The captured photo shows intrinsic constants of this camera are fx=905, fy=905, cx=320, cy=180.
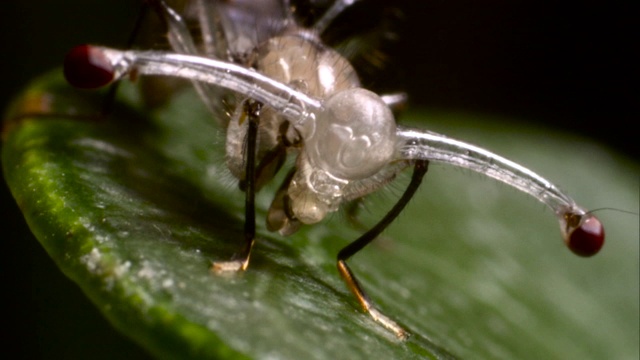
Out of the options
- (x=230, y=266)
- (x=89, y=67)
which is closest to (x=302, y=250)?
(x=230, y=266)

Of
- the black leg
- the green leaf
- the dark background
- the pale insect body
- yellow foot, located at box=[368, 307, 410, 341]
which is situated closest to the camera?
the green leaf

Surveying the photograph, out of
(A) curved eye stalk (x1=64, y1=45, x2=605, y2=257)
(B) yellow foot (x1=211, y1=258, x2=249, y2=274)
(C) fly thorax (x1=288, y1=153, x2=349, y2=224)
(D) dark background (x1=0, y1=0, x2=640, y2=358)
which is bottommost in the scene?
(B) yellow foot (x1=211, y1=258, x2=249, y2=274)

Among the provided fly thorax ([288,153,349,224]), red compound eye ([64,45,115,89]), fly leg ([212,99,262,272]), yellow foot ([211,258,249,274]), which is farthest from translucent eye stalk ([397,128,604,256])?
red compound eye ([64,45,115,89])

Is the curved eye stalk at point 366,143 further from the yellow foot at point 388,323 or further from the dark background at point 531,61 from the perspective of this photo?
the dark background at point 531,61

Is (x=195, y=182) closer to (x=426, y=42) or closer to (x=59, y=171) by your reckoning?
(x=59, y=171)

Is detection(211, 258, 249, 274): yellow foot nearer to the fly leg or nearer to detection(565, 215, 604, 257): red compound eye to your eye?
the fly leg

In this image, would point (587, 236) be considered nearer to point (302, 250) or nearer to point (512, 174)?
point (512, 174)

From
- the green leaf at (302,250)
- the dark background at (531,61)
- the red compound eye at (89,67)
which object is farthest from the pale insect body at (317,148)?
the dark background at (531,61)
